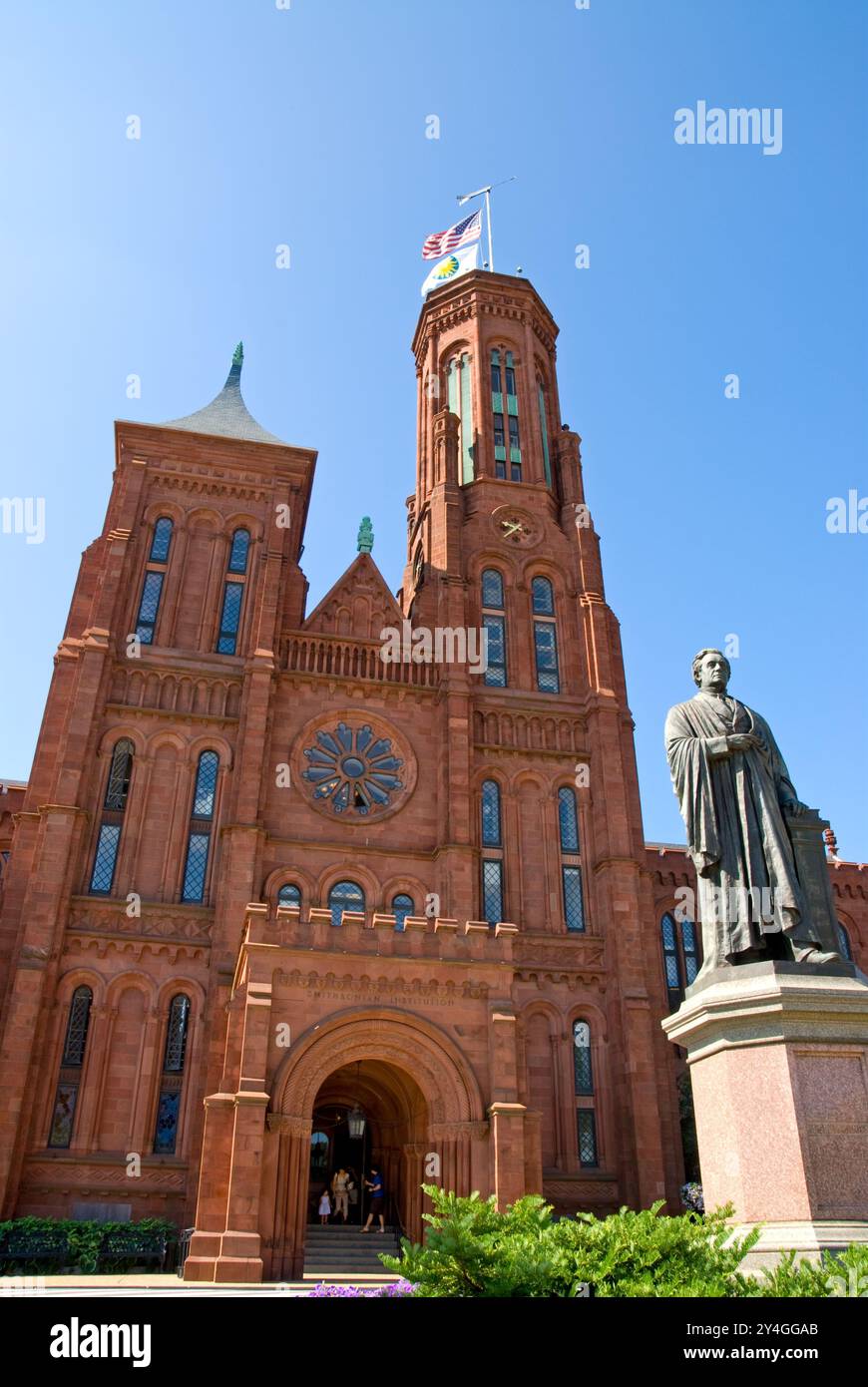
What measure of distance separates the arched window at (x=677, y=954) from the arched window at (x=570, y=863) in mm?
6735

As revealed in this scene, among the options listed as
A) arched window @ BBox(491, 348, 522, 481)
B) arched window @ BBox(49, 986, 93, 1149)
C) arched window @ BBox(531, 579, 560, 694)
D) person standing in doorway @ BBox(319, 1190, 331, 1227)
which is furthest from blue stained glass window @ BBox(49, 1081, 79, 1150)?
arched window @ BBox(491, 348, 522, 481)

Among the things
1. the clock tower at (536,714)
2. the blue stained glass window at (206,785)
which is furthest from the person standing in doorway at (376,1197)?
the blue stained glass window at (206,785)

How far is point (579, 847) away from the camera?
32.6 metres

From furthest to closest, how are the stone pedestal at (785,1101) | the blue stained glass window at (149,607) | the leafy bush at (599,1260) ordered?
the blue stained glass window at (149,607)
the stone pedestal at (785,1101)
the leafy bush at (599,1260)

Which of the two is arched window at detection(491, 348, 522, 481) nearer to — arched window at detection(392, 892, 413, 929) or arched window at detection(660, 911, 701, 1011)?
arched window at detection(392, 892, 413, 929)

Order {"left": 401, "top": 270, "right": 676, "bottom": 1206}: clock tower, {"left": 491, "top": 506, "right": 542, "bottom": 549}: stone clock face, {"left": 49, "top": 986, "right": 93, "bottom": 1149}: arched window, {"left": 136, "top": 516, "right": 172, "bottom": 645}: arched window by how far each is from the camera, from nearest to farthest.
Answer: {"left": 49, "top": 986, "right": 93, "bottom": 1149}: arched window → {"left": 401, "top": 270, "right": 676, "bottom": 1206}: clock tower → {"left": 136, "top": 516, "right": 172, "bottom": 645}: arched window → {"left": 491, "top": 506, "right": 542, "bottom": 549}: stone clock face

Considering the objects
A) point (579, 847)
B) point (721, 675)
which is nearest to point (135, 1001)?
point (579, 847)

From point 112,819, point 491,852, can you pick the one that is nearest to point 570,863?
point 491,852

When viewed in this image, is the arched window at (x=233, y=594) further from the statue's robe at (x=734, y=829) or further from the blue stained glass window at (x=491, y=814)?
the statue's robe at (x=734, y=829)

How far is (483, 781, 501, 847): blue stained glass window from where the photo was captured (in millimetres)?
31953

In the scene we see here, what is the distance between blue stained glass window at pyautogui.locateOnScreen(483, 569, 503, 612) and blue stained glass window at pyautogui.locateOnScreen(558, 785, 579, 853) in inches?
304

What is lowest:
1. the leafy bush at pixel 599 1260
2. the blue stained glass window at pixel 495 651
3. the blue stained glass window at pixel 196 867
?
the leafy bush at pixel 599 1260

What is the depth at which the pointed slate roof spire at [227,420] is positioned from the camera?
124 feet
